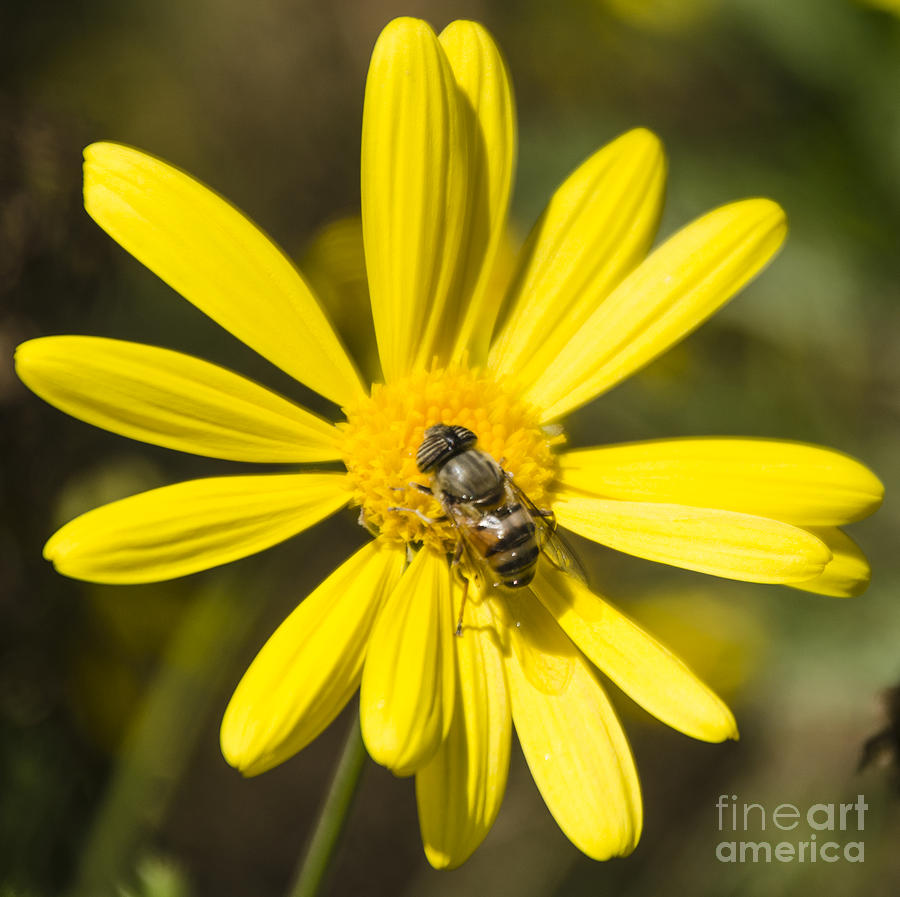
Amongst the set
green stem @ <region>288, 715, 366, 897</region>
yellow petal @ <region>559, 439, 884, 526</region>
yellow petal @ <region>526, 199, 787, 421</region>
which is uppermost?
yellow petal @ <region>526, 199, 787, 421</region>

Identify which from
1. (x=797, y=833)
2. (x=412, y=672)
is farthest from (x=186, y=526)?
(x=797, y=833)

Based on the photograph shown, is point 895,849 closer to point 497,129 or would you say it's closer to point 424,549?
point 424,549

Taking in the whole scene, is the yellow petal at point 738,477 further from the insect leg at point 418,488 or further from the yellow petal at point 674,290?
the insect leg at point 418,488

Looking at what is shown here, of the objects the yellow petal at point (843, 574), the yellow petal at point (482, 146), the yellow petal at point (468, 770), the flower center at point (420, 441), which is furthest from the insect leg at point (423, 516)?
A: the yellow petal at point (843, 574)

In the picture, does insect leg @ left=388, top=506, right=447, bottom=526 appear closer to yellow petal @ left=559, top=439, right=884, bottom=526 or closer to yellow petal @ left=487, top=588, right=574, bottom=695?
yellow petal @ left=487, top=588, right=574, bottom=695

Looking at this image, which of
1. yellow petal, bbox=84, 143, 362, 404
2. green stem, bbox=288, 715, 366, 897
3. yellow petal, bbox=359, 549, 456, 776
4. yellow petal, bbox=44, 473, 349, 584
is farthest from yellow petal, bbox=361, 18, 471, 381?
green stem, bbox=288, 715, 366, 897

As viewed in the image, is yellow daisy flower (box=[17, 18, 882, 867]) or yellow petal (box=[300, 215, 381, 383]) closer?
yellow daisy flower (box=[17, 18, 882, 867])

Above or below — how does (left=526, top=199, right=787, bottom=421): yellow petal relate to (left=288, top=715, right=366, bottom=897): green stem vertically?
above

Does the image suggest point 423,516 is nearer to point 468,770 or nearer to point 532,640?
point 532,640
